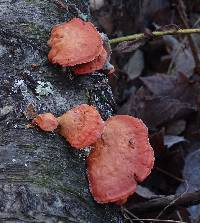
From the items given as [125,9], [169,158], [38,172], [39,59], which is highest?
[39,59]

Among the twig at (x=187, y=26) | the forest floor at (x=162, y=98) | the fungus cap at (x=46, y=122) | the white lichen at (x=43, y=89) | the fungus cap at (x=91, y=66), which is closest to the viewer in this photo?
the fungus cap at (x=46, y=122)

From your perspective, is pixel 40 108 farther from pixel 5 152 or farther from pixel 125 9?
pixel 125 9

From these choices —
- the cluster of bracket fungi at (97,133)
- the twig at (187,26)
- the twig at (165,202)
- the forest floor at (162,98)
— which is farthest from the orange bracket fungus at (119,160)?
the twig at (187,26)

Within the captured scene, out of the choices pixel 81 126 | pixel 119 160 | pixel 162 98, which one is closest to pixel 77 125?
pixel 81 126

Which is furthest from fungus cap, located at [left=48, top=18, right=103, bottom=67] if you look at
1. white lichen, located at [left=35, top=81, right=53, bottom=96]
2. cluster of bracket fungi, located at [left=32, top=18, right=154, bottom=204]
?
white lichen, located at [left=35, top=81, right=53, bottom=96]

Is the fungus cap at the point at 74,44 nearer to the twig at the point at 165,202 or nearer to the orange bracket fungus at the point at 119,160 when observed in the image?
the orange bracket fungus at the point at 119,160

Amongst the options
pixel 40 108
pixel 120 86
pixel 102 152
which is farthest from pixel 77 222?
pixel 120 86

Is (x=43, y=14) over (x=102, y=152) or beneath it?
over

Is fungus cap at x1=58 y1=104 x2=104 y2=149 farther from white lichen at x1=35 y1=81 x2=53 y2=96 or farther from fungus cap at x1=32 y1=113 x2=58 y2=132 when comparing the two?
white lichen at x1=35 y1=81 x2=53 y2=96
